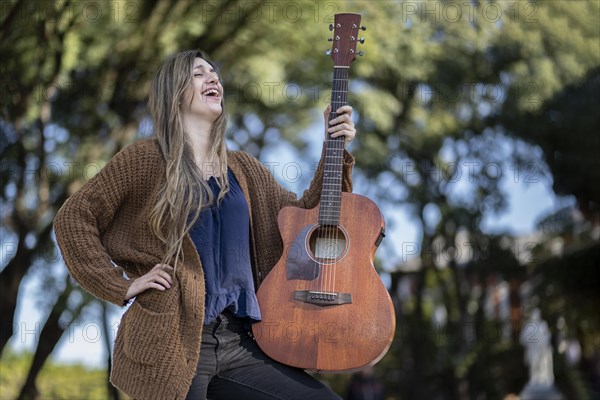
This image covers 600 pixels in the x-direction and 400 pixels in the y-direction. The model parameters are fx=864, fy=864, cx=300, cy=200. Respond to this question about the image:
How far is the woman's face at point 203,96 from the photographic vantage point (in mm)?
3533

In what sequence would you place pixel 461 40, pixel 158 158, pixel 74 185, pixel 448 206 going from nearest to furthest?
1. pixel 158 158
2. pixel 74 185
3. pixel 461 40
4. pixel 448 206

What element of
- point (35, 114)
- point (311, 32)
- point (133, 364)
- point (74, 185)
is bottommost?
point (133, 364)

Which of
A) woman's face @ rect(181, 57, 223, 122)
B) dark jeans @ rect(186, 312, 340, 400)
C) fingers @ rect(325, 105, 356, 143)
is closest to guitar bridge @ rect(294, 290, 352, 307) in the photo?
dark jeans @ rect(186, 312, 340, 400)

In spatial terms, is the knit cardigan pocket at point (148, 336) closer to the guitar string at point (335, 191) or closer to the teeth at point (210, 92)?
the guitar string at point (335, 191)

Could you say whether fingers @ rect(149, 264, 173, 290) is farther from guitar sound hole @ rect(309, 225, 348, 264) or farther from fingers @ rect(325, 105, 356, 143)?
fingers @ rect(325, 105, 356, 143)

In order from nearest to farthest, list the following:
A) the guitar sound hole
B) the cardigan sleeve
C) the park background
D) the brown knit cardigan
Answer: the brown knit cardigan
the cardigan sleeve
the guitar sound hole
the park background

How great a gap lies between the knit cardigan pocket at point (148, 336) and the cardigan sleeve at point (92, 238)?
10cm

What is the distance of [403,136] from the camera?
1652cm

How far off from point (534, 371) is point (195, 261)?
1732cm

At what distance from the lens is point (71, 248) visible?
10.7ft

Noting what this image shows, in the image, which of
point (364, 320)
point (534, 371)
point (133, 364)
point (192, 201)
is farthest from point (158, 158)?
point (534, 371)

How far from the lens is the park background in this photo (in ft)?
35.2

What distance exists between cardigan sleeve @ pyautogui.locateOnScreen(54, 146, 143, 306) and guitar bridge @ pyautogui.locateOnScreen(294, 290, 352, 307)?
684 millimetres

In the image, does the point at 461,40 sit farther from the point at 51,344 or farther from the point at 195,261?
the point at 195,261
